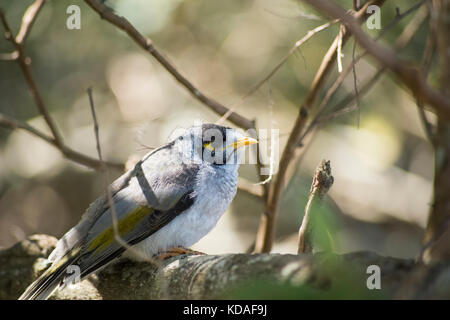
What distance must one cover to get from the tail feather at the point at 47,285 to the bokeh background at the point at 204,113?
8.96 ft

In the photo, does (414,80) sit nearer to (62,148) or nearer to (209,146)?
(209,146)

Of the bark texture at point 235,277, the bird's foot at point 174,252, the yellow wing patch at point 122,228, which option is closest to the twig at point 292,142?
the bird's foot at point 174,252

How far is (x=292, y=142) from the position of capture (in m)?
3.53

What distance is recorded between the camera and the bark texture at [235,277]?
1564 millimetres

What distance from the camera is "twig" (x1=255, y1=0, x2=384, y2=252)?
325 cm

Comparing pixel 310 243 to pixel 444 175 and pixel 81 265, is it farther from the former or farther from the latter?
pixel 81 265

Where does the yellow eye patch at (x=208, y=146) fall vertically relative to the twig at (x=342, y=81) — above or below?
below

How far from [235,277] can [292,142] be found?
1.53 metres

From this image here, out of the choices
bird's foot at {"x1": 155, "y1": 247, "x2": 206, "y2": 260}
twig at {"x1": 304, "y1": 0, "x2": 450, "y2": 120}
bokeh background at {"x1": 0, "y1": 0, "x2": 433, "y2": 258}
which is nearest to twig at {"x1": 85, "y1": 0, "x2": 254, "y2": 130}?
bird's foot at {"x1": 155, "y1": 247, "x2": 206, "y2": 260}

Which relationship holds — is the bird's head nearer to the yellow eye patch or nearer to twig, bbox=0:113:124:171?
the yellow eye patch

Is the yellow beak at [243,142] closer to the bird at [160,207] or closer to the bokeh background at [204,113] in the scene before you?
the bird at [160,207]

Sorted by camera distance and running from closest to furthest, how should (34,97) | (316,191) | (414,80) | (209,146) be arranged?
(414,80)
(316,191)
(209,146)
(34,97)

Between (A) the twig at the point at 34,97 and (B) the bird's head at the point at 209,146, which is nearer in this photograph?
(B) the bird's head at the point at 209,146

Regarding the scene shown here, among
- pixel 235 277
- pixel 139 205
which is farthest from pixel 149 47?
pixel 235 277
